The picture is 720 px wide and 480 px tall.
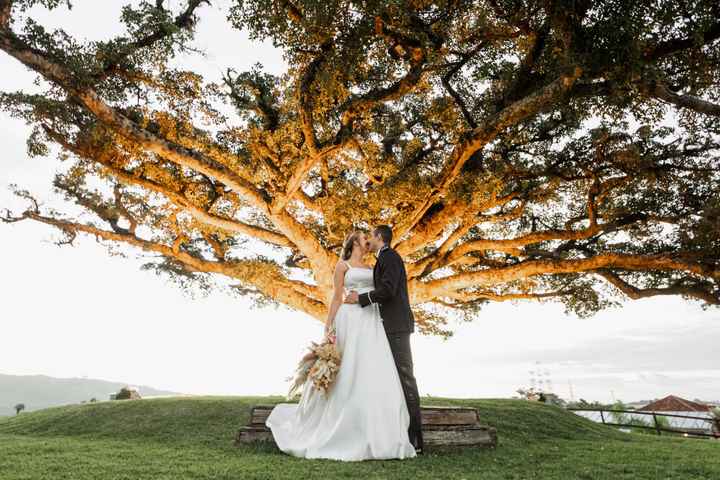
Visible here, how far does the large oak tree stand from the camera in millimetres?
7203

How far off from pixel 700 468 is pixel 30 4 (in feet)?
36.2

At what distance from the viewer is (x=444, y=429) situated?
211 inches

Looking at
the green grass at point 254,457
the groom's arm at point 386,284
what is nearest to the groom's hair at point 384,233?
the groom's arm at point 386,284

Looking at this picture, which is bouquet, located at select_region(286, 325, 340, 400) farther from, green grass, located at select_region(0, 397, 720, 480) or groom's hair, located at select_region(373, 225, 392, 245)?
groom's hair, located at select_region(373, 225, 392, 245)

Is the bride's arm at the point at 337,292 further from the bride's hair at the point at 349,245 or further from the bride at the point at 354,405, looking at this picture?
the bride's hair at the point at 349,245

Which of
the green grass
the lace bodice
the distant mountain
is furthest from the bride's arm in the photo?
the distant mountain

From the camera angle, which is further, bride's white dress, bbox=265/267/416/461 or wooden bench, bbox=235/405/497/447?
wooden bench, bbox=235/405/497/447

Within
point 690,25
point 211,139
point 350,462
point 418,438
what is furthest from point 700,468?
point 211,139

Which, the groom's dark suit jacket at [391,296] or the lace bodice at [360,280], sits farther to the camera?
the lace bodice at [360,280]

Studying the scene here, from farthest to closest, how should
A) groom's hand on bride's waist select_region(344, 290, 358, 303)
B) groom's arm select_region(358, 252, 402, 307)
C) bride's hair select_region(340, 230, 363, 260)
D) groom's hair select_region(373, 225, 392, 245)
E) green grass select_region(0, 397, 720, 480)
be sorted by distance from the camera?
bride's hair select_region(340, 230, 363, 260) < groom's hair select_region(373, 225, 392, 245) < groom's hand on bride's waist select_region(344, 290, 358, 303) < groom's arm select_region(358, 252, 402, 307) < green grass select_region(0, 397, 720, 480)

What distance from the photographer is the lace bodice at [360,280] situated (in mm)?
5363

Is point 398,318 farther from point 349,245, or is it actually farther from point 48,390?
point 48,390

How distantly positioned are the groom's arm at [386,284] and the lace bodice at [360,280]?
0.26 meters

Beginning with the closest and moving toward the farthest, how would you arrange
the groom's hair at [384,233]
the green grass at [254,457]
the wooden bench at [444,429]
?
the green grass at [254,457] → the wooden bench at [444,429] → the groom's hair at [384,233]
